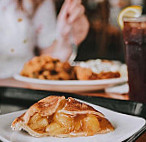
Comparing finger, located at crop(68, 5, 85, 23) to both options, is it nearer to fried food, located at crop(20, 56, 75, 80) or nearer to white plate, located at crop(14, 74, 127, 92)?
fried food, located at crop(20, 56, 75, 80)

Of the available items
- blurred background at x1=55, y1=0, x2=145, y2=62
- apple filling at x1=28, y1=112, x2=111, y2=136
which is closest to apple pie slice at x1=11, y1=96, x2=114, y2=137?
apple filling at x1=28, y1=112, x2=111, y2=136

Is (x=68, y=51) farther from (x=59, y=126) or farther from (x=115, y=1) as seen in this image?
(x=59, y=126)

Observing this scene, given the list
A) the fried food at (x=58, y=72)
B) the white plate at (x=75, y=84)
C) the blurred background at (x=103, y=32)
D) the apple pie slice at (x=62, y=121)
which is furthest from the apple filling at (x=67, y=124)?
the blurred background at (x=103, y=32)

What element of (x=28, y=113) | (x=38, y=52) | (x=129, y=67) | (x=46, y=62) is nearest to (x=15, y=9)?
(x=38, y=52)

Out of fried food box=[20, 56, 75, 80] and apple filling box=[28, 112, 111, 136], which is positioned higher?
apple filling box=[28, 112, 111, 136]

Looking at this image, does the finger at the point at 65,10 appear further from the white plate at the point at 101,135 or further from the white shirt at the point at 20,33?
the white plate at the point at 101,135
